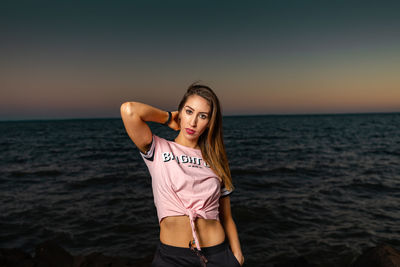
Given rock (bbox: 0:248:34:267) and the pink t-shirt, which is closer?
the pink t-shirt

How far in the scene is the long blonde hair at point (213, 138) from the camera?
100 inches

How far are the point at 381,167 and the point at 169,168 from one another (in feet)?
52.2

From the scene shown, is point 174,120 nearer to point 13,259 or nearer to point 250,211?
point 13,259

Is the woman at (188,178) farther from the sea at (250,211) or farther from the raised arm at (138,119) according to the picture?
the sea at (250,211)

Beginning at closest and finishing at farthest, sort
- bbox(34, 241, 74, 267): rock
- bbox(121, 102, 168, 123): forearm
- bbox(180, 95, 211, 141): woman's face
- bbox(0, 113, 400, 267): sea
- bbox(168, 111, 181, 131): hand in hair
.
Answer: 1. bbox(121, 102, 168, 123): forearm
2. bbox(180, 95, 211, 141): woman's face
3. bbox(168, 111, 181, 131): hand in hair
4. bbox(34, 241, 74, 267): rock
5. bbox(0, 113, 400, 267): sea

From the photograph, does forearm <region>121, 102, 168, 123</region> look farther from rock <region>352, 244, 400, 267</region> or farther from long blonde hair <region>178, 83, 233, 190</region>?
rock <region>352, 244, 400, 267</region>

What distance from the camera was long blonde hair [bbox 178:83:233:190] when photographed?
255 centimetres

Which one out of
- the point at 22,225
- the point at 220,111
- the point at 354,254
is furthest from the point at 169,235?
the point at 22,225

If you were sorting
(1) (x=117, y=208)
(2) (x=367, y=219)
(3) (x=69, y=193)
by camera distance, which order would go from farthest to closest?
Answer: (3) (x=69, y=193) < (1) (x=117, y=208) < (2) (x=367, y=219)

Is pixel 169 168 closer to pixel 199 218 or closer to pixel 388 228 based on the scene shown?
pixel 199 218

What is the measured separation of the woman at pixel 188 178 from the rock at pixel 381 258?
2.78 metres

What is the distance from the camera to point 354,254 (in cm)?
567

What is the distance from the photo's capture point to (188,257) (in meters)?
2.32

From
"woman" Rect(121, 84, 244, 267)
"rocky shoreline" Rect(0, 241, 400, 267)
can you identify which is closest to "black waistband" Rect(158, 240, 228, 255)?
"woman" Rect(121, 84, 244, 267)
